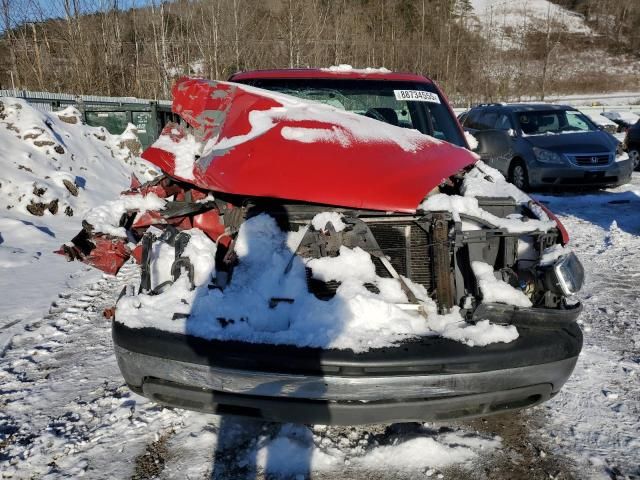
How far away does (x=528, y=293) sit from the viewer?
2.38m

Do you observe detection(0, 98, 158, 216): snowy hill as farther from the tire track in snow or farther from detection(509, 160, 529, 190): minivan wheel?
detection(509, 160, 529, 190): minivan wheel

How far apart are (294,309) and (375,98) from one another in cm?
231

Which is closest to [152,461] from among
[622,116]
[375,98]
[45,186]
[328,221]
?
[328,221]

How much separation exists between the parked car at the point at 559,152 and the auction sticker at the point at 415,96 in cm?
458

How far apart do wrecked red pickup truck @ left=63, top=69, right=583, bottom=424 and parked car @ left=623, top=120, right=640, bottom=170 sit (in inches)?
418

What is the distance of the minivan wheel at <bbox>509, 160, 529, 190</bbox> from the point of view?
31.0ft

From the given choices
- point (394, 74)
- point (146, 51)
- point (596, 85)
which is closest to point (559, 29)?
point (596, 85)

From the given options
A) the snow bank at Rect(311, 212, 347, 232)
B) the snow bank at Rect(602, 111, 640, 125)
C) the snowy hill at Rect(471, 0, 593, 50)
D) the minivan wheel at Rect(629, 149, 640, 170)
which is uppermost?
the snowy hill at Rect(471, 0, 593, 50)

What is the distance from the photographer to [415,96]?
156 inches

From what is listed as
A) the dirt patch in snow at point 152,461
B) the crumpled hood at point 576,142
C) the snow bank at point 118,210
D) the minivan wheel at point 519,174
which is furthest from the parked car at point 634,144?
the dirt patch in snow at point 152,461

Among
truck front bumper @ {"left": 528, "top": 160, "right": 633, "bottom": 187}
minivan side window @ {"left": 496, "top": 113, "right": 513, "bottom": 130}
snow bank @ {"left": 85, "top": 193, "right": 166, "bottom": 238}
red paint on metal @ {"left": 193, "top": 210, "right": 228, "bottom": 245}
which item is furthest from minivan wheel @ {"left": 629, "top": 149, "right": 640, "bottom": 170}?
snow bank @ {"left": 85, "top": 193, "right": 166, "bottom": 238}

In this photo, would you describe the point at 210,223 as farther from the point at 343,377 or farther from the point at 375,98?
the point at 375,98

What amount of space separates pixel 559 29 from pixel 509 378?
207ft

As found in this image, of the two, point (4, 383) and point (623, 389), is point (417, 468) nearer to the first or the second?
point (623, 389)
